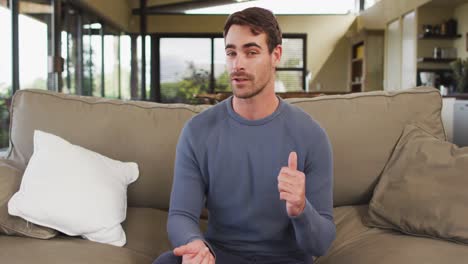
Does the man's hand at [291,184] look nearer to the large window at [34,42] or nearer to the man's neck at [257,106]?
the man's neck at [257,106]

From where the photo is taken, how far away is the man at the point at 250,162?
146 centimetres

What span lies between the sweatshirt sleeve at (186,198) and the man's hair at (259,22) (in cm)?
34

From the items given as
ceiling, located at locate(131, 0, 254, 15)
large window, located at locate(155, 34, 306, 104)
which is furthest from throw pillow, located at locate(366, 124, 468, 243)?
large window, located at locate(155, 34, 306, 104)

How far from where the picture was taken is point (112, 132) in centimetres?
197

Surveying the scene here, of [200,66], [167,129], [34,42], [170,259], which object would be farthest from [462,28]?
[170,259]

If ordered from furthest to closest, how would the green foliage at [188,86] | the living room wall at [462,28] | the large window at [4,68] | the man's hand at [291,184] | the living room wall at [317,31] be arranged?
the green foliage at [188,86]
the living room wall at [317,31]
the living room wall at [462,28]
the large window at [4,68]
the man's hand at [291,184]

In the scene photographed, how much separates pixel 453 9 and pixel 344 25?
442 centimetres

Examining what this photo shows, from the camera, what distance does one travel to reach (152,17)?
40.1 feet

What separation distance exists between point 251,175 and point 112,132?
0.69 metres

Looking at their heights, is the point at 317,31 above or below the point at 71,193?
above

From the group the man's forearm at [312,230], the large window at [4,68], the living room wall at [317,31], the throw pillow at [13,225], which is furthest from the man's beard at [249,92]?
the living room wall at [317,31]

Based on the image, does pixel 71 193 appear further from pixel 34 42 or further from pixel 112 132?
pixel 34 42

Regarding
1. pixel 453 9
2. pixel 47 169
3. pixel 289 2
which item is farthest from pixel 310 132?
pixel 289 2

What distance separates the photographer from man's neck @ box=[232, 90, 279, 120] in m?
1.49
